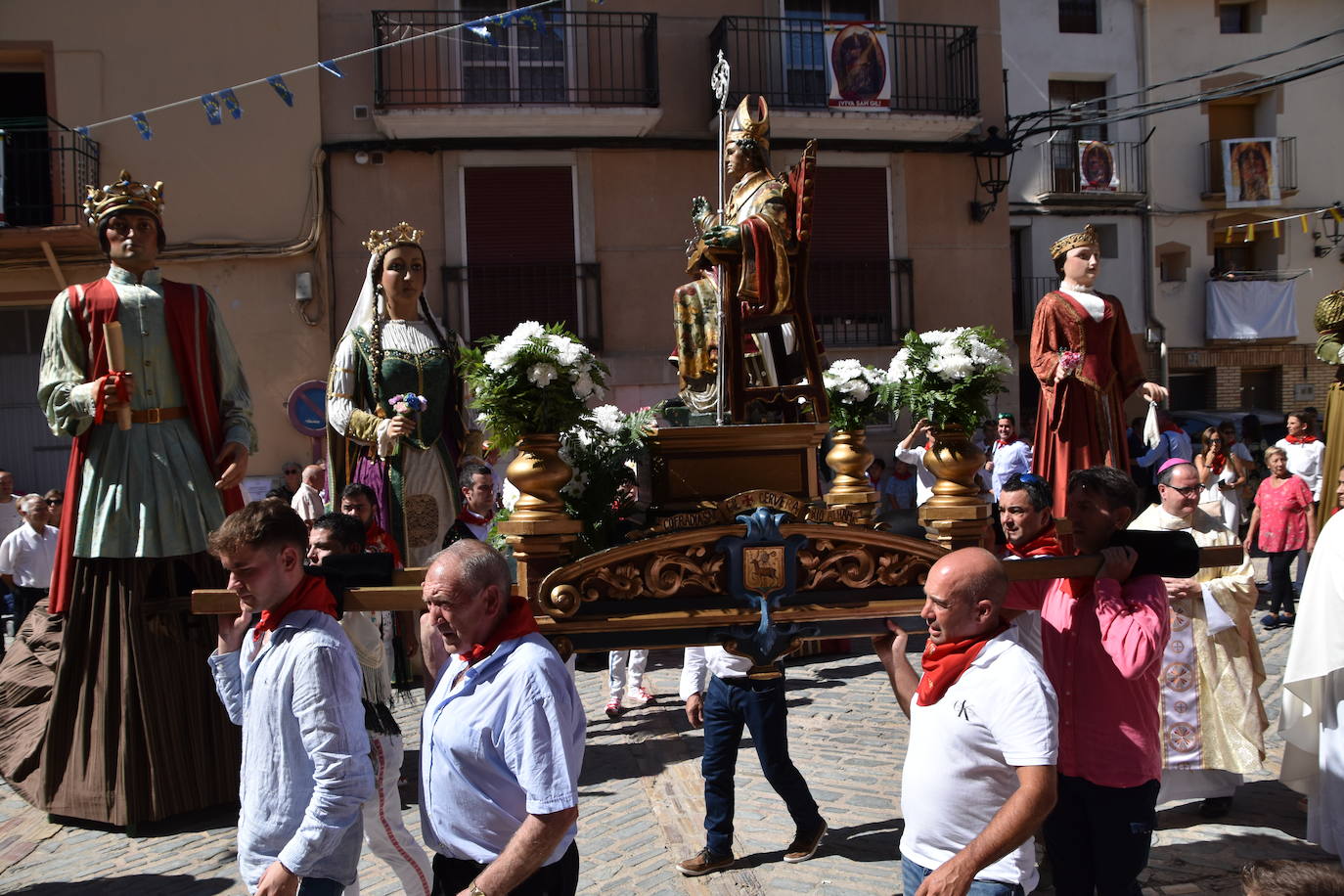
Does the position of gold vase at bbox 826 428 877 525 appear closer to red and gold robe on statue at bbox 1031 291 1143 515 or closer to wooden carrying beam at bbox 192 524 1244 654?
wooden carrying beam at bbox 192 524 1244 654

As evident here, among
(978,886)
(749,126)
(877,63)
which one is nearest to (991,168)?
(877,63)

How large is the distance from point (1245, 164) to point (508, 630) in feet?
62.7

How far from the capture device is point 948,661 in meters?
2.66

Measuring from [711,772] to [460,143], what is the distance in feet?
32.5

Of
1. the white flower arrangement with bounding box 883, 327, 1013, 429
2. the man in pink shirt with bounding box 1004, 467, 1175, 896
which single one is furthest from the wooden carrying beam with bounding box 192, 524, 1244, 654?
the white flower arrangement with bounding box 883, 327, 1013, 429

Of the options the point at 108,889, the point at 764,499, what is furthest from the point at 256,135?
the point at 764,499

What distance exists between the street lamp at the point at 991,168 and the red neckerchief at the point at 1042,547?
36.6ft

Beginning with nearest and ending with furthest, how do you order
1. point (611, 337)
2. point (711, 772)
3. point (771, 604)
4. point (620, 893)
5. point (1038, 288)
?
point (771, 604), point (620, 893), point (711, 772), point (611, 337), point (1038, 288)

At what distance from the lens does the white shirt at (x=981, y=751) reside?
8.29ft

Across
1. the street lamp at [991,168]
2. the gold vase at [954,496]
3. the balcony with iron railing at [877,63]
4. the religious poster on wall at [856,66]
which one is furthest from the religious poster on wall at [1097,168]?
the gold vase at [954,496]

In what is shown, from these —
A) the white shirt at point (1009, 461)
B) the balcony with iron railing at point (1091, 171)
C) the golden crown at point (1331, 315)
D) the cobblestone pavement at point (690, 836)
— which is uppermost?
the balcony with iron railing at point (1091, 171)

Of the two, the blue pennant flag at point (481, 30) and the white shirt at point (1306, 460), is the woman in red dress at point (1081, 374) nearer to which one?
the blue pennant flag at point (481, 30)

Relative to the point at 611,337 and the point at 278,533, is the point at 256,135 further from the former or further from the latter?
the point at 278,533

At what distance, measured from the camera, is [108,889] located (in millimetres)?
4164
